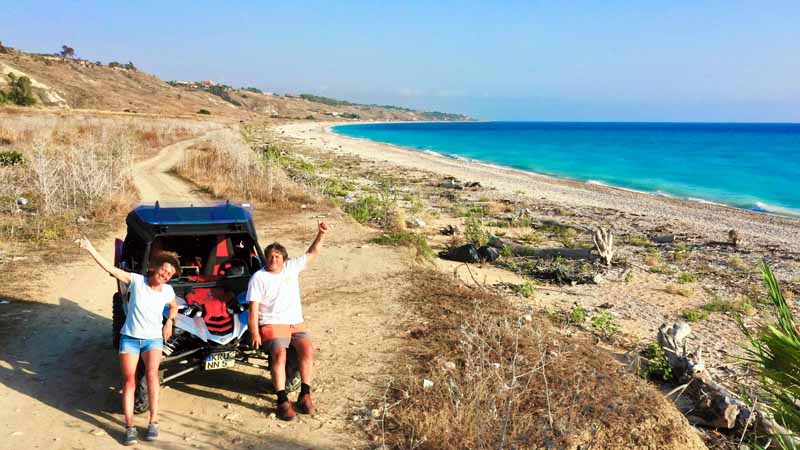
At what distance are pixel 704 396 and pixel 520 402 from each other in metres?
2.39

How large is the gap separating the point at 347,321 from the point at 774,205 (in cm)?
2940

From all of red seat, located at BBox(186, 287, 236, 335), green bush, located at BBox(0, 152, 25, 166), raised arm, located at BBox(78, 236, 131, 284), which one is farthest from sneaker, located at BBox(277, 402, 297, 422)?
green bush, located at BBox(0, 152, 25, 166)

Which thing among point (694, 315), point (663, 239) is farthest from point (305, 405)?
point (663, 239)

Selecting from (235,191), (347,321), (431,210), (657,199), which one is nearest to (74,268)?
(347,321)

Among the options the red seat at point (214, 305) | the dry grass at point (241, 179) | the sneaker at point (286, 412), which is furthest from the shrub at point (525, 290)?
the dry grass at point (241, 179)

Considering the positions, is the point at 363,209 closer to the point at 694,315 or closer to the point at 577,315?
the point at 577,315

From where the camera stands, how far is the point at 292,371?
5871 millimetres

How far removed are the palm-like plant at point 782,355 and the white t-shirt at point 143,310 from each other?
424cm

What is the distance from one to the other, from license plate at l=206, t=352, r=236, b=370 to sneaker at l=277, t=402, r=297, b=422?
→ 590mm

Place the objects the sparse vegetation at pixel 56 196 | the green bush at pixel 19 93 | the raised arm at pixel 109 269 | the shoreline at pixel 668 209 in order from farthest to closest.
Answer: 1. the green bush at pixel 19 93
2. the shoreline at pixel 668 209
3. the sparse vegetation at pixel 56 196
4. the raised arm at pixel 109 269

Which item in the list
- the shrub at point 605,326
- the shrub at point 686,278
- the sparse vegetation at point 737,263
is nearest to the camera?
the shrub at point 605,326

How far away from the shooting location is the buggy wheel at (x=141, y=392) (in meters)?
5.21

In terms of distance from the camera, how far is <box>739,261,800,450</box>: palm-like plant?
2113 mm

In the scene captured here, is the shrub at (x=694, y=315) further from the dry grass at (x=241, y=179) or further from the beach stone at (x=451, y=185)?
the beach stone at (x=451, y=185)
